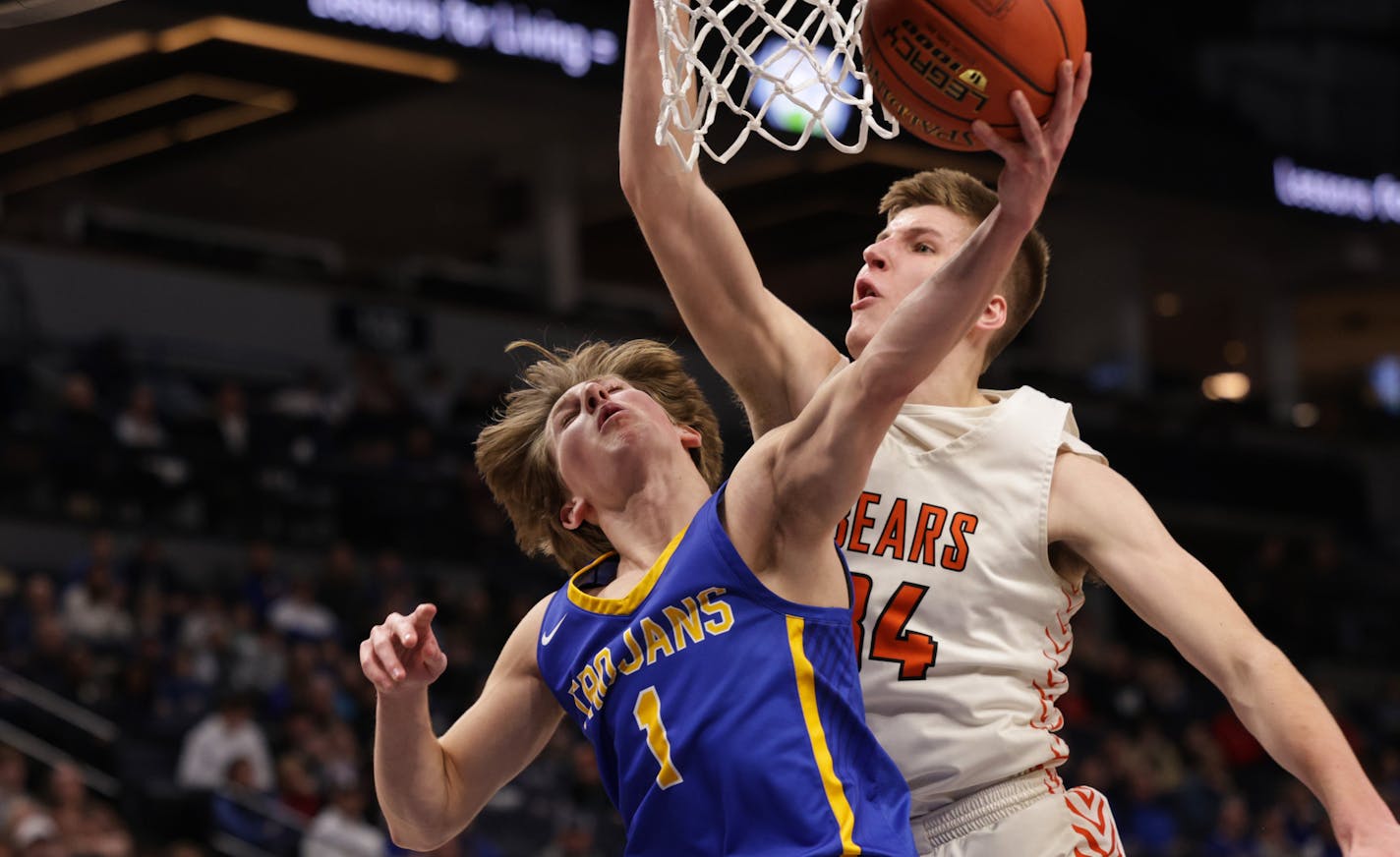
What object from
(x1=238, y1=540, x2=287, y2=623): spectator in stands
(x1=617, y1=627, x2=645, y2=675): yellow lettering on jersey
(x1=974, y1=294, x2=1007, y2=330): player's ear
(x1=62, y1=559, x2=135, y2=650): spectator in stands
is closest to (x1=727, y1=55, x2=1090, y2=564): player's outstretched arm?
(x1=617, y1=627, x2=645, y2=675): yellow lettering on jersey

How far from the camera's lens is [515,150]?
19.1m

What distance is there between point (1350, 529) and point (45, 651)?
1437cm

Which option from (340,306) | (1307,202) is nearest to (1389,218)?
(1307,202)

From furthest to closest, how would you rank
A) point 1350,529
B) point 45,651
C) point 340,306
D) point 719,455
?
point 1350,529, point 340,306, point 45,651, point 719,455

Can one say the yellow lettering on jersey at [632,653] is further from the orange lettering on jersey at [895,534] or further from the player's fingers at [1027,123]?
the player's fingers at [1027,123]

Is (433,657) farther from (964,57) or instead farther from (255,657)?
(255,657)

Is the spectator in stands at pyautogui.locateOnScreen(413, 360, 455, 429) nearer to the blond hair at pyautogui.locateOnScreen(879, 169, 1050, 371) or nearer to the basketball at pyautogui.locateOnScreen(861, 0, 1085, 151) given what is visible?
the blond hair at pyautogui.locateOnScreen(879, 169, 1050, 371)

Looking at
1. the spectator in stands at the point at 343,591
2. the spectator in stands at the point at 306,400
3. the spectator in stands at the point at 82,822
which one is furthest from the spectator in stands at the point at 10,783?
the spectator in stands at the point at 306,400

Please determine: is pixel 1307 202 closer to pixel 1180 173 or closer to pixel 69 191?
pixel 1180 173

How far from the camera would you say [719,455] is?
327 cm

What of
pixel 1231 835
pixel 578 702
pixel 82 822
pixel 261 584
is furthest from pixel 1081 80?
pixel 1231 835

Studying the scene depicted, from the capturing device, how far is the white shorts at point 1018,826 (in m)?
3.01

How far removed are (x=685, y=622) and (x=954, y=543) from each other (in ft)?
1.80

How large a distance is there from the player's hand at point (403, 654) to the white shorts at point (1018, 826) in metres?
0.85
